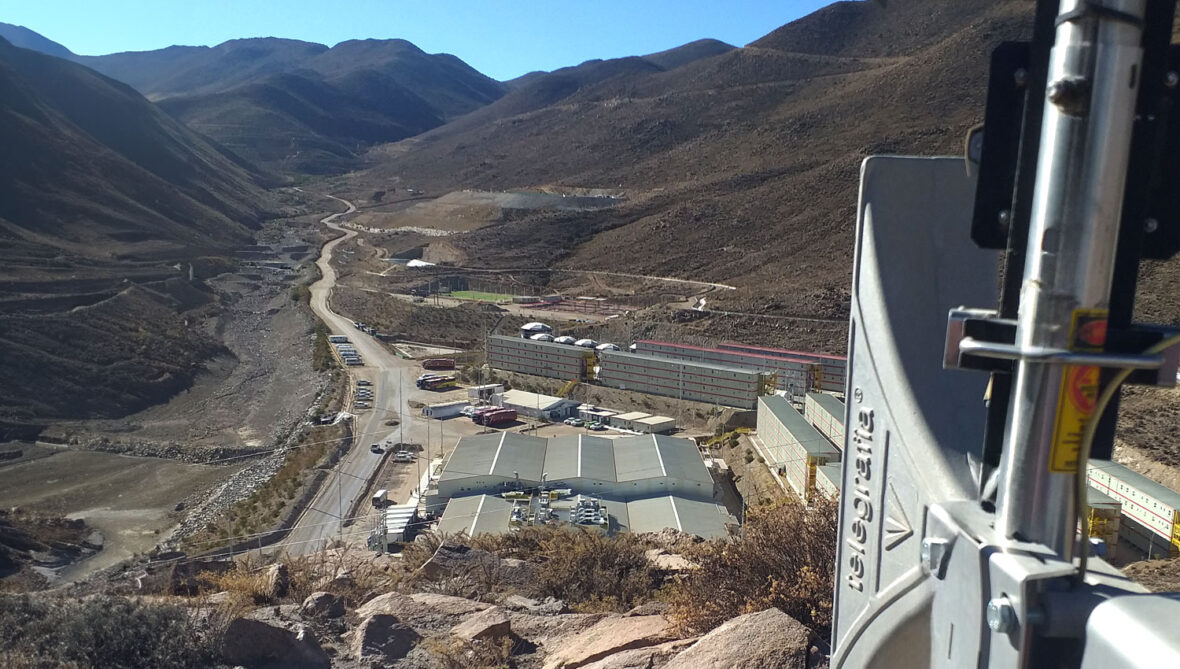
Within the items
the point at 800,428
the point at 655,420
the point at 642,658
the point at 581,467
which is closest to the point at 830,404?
the point at 800,428

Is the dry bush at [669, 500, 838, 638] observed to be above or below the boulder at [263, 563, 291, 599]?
above

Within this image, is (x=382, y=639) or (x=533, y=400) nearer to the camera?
(x=382, y=639)

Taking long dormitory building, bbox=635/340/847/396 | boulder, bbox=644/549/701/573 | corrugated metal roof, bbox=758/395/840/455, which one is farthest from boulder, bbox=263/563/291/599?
long dormitory building, bbox=635/340/847/396

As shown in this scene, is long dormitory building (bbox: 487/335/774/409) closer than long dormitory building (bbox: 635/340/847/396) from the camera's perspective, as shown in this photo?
Yes

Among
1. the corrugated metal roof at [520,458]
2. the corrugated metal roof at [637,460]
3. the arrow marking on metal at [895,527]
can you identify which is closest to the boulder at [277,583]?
the arrow marking on metal at [895,527]

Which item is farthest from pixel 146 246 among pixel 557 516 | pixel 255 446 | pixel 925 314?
pixel 925 314

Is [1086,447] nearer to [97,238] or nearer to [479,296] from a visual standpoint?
[479,296]

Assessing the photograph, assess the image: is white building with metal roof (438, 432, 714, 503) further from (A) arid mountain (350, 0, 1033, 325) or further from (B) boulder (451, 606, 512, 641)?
(B) boulder (451, 606, 512, 641)
